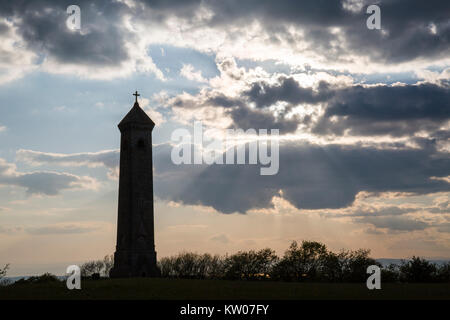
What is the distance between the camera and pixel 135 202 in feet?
209

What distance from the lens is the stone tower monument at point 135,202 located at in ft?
203

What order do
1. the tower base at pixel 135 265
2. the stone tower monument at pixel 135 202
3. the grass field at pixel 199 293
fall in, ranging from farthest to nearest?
the stone tower monument at pixel 135 202 → the tower base at pixel 135 265 → the grass field at pixel 199 293

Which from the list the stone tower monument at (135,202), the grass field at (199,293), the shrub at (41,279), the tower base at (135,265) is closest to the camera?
the grass field at (199,293)

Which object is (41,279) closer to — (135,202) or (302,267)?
(135,202)

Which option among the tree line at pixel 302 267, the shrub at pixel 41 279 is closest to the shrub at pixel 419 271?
the tree line at pixel 302 267

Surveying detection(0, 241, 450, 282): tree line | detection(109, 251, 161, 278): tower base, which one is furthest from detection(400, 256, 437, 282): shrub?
detection(109, 251, 161, 278): tower base

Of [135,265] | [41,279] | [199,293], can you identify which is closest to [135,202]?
[135,265]

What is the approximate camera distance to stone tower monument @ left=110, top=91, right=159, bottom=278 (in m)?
62.0

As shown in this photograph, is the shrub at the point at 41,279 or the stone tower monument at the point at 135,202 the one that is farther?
the stone tower monument at the point at 135,202

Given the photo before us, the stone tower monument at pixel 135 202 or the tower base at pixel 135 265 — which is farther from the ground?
the stone tower monument at pixel 135 202

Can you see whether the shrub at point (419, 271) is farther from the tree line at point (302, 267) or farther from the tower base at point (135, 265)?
the tower base at point (135, 265)

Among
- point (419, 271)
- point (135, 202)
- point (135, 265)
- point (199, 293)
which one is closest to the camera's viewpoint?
point (199, 293)

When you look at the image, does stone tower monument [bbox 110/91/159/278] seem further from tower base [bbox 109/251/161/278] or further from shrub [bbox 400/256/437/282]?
shrub [bbox 400/256/437/282]
